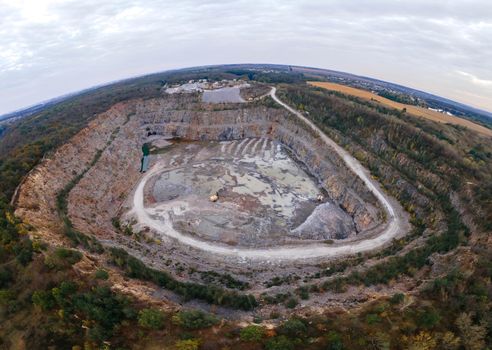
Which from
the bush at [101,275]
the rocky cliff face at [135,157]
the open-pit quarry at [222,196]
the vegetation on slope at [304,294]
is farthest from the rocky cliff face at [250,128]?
the bush at [101,275]

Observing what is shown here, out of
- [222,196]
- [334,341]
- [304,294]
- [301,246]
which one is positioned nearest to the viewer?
[334,341]

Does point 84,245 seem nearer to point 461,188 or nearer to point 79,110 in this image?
point 461,188

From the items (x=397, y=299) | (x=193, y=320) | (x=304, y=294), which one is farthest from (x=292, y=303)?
(x=193, y=320)

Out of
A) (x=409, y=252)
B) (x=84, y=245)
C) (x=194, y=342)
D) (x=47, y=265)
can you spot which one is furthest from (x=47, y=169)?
(x=409, y=252)

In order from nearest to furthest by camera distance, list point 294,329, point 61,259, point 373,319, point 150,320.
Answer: point 294,329 → point 150,320 → point 373,319 → point 61,259

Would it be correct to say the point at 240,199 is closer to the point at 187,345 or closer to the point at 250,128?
the point at 187,345
